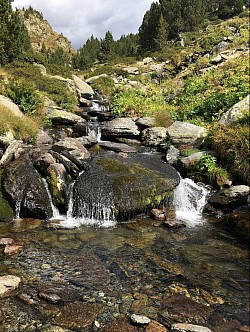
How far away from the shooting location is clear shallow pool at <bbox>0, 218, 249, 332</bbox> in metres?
5.29

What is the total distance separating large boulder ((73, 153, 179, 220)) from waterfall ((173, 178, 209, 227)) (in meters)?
0.40

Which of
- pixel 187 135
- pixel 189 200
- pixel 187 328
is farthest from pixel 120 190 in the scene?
pixel 187 135

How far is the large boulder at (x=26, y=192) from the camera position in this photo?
10.1 meters

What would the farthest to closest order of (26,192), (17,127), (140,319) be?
(17,127), (26,192), (140,319)

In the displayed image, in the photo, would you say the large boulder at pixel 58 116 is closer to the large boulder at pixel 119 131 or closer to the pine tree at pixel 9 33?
the large boulder at pixel 119 131

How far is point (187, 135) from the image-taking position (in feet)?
50.4

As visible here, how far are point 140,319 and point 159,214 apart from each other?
208 inches

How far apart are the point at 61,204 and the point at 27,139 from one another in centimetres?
509

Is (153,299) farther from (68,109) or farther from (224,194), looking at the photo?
(68,109)

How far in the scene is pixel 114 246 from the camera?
322 inches

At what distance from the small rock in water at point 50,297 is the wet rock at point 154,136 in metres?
12.0

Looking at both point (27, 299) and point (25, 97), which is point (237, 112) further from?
point (25, 97)

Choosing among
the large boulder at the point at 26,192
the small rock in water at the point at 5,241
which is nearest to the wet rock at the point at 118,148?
the large boulder at the point at 26,192

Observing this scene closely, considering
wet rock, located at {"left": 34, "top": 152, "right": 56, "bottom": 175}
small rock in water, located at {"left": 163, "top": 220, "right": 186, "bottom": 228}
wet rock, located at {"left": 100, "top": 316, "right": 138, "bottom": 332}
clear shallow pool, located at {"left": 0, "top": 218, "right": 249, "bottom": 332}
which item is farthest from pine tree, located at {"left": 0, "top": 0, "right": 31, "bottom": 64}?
wet rock, located at {"left": 100, "top": 316, "right": 138, "bottom": 332}
